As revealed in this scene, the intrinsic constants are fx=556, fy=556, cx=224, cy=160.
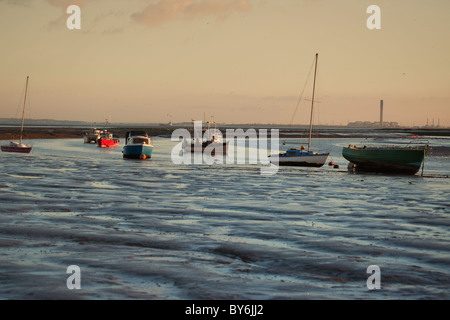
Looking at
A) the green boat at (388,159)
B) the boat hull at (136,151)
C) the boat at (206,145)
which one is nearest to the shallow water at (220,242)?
the green boat at (388,159)

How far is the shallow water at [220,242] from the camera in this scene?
11.7 meters

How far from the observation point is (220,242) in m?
16.6

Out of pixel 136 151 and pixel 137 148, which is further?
pixel 136 151

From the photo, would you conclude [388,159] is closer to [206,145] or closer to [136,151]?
[136,151]

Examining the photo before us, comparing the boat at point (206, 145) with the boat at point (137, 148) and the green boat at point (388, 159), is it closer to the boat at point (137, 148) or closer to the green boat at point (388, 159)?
the boat at point (137, 148)

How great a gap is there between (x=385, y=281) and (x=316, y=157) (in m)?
40.9

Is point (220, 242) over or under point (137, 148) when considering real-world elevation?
under

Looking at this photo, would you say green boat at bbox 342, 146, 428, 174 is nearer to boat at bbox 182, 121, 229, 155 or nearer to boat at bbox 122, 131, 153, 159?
boat at bbox 122, 131, 153, 159

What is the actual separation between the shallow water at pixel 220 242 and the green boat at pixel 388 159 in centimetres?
1405

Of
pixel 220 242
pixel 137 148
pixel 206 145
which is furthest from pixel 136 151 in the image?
pixel 220 242

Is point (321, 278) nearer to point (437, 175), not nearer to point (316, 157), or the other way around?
point (437, 175)

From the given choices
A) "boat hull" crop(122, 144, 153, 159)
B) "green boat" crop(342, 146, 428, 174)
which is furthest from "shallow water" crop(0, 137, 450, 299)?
"boat hull" crop(122, 144, 153, 159)

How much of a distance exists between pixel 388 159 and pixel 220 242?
33.9 metres

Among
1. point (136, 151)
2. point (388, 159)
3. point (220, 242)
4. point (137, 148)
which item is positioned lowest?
point (220, 242)
